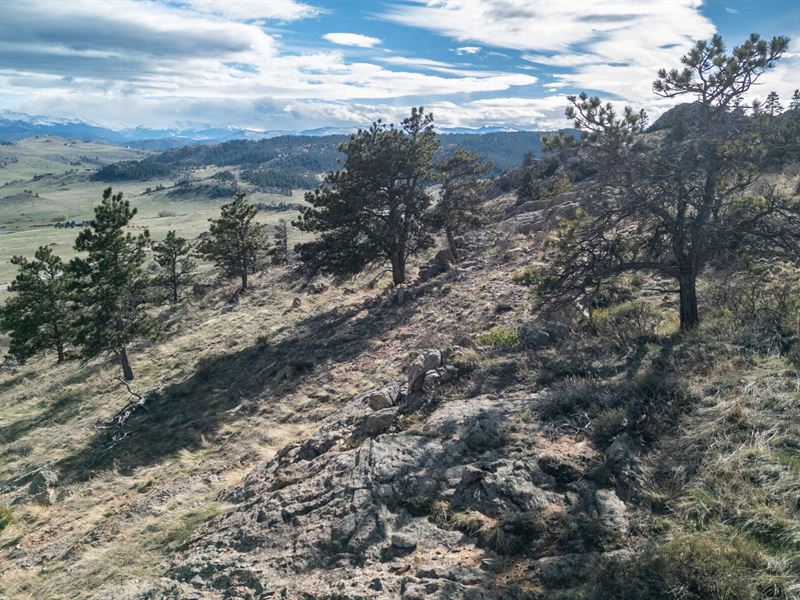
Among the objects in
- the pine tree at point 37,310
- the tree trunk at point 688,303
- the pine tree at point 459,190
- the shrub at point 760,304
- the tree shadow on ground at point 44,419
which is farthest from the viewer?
the pine tree at point 37,310

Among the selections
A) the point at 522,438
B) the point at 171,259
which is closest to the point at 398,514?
the point at 522,438

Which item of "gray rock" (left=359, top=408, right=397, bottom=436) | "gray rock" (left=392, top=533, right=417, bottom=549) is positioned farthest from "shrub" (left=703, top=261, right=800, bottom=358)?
"gray rock" (left=392, top=533, right=417, bottom=549)

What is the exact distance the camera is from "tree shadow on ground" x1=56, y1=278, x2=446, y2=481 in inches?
611

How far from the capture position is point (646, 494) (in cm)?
620

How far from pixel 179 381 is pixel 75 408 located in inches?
232

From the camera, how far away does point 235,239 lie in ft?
127

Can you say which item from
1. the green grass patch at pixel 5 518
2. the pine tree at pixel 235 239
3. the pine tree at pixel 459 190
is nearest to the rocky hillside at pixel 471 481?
the green grass patch at pixel 5 518

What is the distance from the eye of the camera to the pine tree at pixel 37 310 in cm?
3266

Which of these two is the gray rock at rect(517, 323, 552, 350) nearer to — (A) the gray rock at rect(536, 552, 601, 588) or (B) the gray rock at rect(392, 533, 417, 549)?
(B) the gray rock at rect(392, 533, 417, 549)

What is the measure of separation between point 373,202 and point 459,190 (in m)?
5.73

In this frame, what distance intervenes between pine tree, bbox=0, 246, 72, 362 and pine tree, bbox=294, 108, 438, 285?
19.4 meters

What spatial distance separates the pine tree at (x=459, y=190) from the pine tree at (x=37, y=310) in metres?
24.9

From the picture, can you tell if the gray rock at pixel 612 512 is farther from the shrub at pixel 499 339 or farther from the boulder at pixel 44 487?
the boulder at pixel 44 487

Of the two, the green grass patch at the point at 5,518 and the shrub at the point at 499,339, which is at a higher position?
the shrub at the point at 499,339
